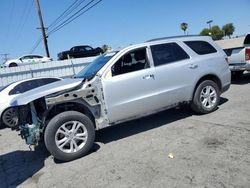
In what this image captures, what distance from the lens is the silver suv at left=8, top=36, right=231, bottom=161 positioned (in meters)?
4.44

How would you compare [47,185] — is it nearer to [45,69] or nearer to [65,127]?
[65,127]

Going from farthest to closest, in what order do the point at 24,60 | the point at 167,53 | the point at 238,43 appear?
the point at 24,60 → the point at 238,43 → the point at 167,53

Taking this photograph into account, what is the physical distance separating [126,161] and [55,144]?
1291 mm

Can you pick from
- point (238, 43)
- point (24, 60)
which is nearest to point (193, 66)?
point (238, 43)

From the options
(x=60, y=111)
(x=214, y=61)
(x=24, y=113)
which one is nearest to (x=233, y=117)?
(x=214, y=61)

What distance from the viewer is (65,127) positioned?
4430mm

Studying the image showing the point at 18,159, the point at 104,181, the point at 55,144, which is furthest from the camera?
the point at 18,159

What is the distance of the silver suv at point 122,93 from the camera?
14.6 feet

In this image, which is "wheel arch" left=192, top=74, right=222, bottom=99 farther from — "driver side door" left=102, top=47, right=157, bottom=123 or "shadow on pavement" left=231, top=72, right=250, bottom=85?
"shadow on pavement" left=231, top=72, right=250, bottom=85

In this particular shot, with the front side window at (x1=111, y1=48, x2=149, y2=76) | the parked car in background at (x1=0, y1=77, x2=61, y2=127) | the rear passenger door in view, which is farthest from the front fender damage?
the parked car in background at (x1=0, y1=77, x2=61, y2=127)

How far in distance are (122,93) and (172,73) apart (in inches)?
51.0

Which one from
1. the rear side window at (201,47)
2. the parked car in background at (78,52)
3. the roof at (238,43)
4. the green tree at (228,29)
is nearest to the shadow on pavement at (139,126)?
the rear side window at (201,47)

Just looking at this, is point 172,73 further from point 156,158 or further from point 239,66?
point 239,66

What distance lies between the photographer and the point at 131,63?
17.0 ft
